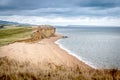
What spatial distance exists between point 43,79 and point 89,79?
6.91 ft

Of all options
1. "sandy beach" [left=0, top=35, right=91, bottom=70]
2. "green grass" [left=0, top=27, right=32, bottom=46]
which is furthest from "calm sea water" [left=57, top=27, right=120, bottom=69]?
"green grass" [left=0, top=27, right=32, bottom=46]

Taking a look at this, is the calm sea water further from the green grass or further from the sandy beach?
the green grass

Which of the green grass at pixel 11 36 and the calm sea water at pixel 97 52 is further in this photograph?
the green grass at pixel 11 36

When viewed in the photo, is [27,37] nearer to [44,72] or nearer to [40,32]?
[40,32]

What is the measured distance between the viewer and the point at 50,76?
10.1m

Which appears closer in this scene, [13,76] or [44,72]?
[13,76]

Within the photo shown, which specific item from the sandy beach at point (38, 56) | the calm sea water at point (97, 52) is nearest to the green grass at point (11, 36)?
the sandy beach at point (38, 56)

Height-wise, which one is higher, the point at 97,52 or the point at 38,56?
the point at 38,56

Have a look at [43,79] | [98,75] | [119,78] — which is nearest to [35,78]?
[43,79]

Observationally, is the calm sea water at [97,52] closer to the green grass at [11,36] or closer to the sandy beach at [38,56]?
the sandy beach at [38,56]

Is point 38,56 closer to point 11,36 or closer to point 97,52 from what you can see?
point 97,52

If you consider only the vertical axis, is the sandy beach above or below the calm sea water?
above

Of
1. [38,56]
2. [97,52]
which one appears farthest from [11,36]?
[38,56]

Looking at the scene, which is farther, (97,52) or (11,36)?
(11,36)
